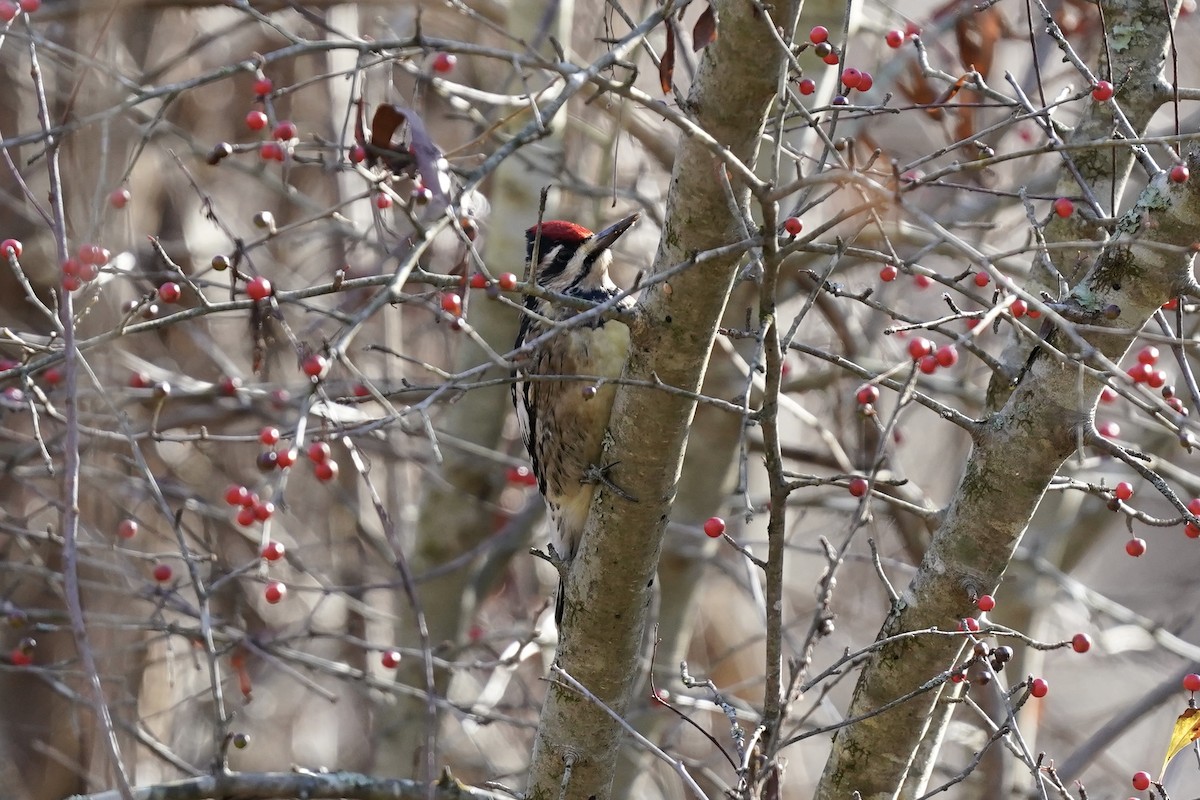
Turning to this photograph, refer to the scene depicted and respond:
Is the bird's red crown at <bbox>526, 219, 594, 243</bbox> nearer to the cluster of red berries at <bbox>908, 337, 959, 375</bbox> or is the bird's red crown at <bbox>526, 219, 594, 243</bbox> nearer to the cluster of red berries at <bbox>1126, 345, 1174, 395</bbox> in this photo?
the cluster of red berries at <bbox>1126, 345, 1174, 395</bbox>

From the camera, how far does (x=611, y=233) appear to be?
386cm

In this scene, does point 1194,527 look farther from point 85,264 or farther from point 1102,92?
point 85,264

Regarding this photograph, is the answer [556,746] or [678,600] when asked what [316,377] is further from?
[678,600]

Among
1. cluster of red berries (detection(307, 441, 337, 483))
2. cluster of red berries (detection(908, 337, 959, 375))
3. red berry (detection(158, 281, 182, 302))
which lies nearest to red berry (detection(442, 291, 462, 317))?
cluster of red berries (detection(307, 441, 337, 483))

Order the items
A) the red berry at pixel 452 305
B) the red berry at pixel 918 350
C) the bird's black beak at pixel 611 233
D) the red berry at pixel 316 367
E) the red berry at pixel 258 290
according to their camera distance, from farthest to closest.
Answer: the bird's black beak at pixel 611 233 → the red berry at pixel 452 305 → the red berry at pixel 258 290 → the red berry at pixel 316 367 → the red berry at pixel 918 350

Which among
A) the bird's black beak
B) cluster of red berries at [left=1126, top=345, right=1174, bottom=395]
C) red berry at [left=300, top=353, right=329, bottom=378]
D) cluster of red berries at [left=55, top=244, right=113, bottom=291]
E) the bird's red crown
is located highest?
the bird's red crown

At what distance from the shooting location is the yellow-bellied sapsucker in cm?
373

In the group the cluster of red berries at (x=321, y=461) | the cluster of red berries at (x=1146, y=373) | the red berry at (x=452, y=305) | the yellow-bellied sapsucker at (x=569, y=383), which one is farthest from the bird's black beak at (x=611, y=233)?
the cluster of red berries at (x=1146, y=373)

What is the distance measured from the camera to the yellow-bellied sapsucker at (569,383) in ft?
12.2

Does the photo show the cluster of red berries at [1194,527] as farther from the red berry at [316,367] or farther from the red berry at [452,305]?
the red berry at [316,367]

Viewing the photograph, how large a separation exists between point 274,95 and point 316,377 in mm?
885

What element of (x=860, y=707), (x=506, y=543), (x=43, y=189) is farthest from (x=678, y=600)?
(x=43, y=189)

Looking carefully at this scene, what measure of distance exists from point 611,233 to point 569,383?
50 centimetres

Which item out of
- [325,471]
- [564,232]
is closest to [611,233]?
[564,232]
